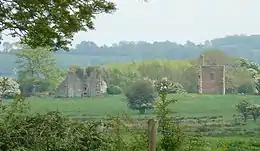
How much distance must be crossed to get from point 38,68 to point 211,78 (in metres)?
9.85

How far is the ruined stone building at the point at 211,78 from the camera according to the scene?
28.0m

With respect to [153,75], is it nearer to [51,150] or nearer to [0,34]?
[0,34]

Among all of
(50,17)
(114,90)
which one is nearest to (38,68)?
(114,90)

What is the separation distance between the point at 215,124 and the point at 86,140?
11.2m

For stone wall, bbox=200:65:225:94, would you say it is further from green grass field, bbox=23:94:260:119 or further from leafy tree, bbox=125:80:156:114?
leafy tree, bbox=125:80:156:114

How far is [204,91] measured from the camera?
27641 mm

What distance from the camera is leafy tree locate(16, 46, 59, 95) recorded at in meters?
28.5

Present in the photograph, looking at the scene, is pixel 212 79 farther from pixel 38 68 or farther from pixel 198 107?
pixel 38 68

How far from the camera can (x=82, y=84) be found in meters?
28.0

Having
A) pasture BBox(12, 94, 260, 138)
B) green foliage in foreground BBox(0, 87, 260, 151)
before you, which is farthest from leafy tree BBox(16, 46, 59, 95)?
green foliage in foreground BBox(0, 87, 260, 151)

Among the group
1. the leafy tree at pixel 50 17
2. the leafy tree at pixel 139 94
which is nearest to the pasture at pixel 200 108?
the leafy tree at pixel 139 94

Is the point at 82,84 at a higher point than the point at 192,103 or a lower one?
higher

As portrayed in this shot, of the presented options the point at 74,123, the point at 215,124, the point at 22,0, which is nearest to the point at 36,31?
the point at 22,0

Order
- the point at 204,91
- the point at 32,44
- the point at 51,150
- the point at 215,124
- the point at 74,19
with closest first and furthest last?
the point at 51,150 → the point at 74,19 → the point at 32,44 → the point at 215,124 → the point at 204,91
